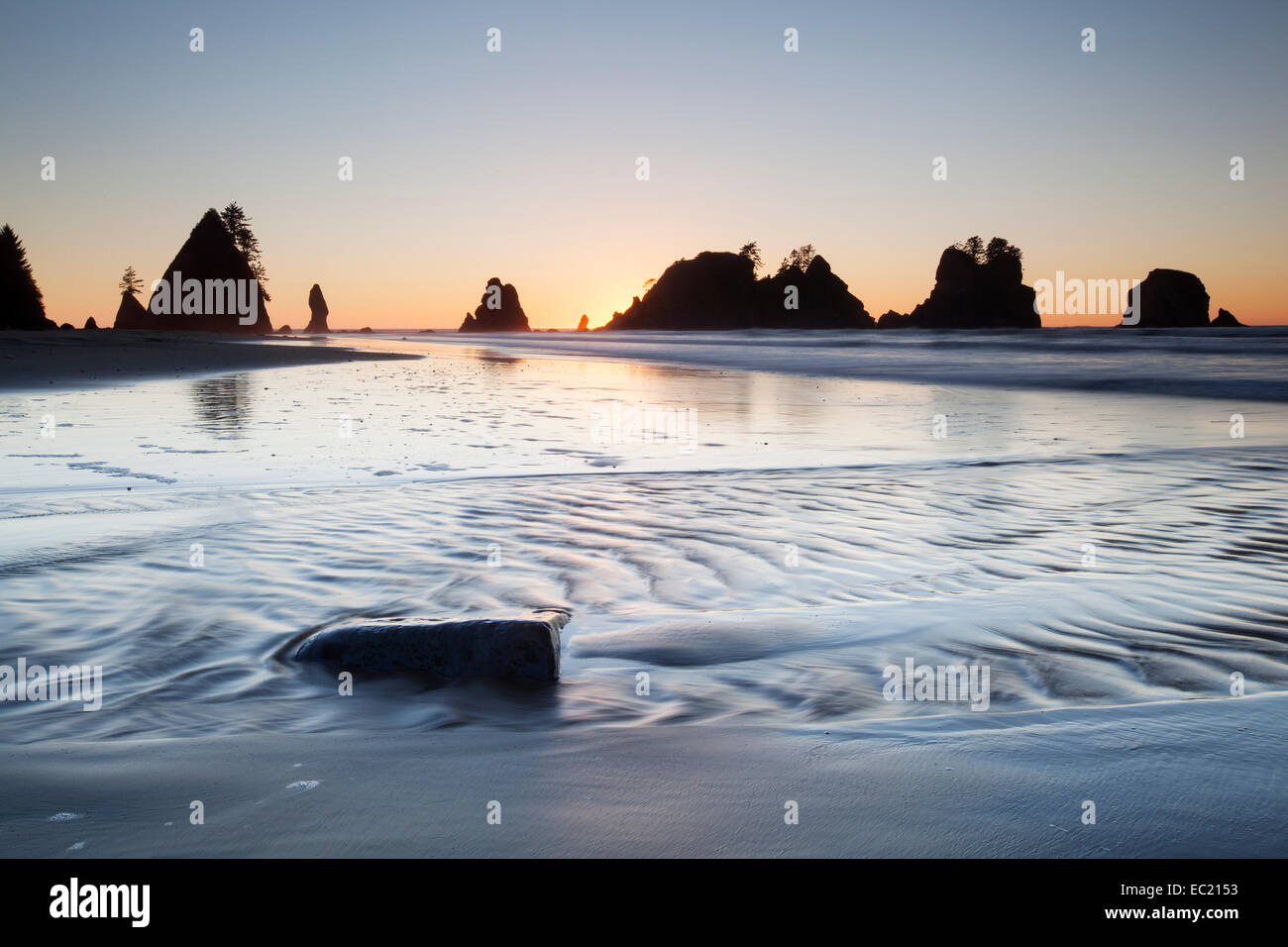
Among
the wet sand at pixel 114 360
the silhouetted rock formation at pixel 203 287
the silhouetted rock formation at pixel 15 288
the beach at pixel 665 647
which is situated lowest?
the beach at pixel 665 647

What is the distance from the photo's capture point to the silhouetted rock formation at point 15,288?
147 feet

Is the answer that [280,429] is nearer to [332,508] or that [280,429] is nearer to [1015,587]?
[332,508]

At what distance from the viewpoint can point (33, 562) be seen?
4.45 metres

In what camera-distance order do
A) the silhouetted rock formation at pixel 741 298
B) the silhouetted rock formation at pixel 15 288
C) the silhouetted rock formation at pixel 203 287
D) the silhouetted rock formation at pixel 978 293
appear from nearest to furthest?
the silhouetted rock formation at pixel 15 288 < the silhouetted rock formation at pixel 203 287 < the silhouetted rock formation at pixel 978 293 < the silhouetted rock formation at pixel 741 298

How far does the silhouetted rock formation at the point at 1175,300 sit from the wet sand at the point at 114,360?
7913cm

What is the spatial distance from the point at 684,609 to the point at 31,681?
249 cm

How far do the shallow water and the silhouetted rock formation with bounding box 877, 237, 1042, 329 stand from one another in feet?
368

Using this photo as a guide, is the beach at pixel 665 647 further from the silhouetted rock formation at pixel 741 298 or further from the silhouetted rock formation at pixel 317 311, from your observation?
the silhouetted rock formation at pixel 317 311

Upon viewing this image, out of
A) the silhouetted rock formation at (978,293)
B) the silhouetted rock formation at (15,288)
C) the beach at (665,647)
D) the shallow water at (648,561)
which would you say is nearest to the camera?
the beach at (665,647)

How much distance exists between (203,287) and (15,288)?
40.8m

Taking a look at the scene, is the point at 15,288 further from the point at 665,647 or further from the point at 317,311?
the point at 317,311

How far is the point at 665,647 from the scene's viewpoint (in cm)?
340

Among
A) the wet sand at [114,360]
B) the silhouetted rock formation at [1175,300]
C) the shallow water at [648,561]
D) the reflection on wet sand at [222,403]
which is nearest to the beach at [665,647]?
the shallow water at [648,561]
